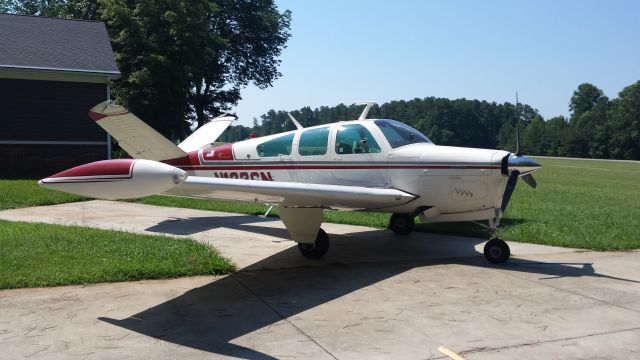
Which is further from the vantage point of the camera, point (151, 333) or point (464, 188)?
point (464, 188)

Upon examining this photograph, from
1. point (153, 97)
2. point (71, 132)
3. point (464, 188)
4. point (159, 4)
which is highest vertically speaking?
point (159, 4)

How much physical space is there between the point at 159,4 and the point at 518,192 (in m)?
22.8

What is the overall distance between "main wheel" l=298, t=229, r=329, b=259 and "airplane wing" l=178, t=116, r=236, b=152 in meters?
4.07

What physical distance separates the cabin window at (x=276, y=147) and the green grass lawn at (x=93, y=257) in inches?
71.6

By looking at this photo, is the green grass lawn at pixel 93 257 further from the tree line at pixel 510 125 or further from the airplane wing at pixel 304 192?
the tree line at pixel 510 125

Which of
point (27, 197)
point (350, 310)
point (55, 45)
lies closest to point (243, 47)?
point (55, 45)

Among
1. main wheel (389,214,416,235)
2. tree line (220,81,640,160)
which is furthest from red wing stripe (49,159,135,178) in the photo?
tree line (220,81,640,160)

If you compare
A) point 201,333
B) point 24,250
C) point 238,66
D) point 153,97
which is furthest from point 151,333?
point 238,66

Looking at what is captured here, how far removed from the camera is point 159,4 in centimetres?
3044

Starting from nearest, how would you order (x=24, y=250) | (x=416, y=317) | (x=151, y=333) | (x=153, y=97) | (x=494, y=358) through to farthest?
(x=494, y=358)
(x=151, y=333)
(x=416, y=317)
(x=24, y=250)
(x=153, y=97)

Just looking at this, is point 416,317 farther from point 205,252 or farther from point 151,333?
point 205,252

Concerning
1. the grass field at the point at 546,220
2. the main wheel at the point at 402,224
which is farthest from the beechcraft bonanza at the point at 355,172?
the grass field at the point at 546,220

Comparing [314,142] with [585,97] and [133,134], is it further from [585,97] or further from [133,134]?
[585,97]

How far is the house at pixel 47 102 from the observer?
19.8 meters
